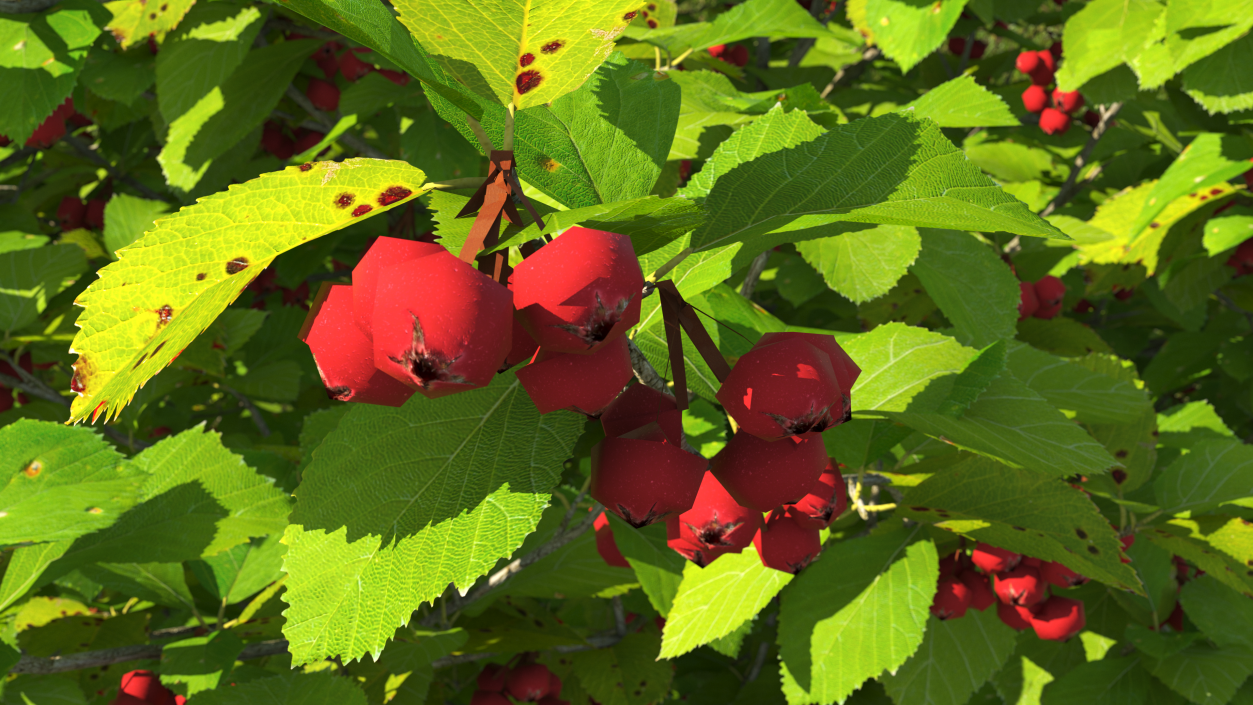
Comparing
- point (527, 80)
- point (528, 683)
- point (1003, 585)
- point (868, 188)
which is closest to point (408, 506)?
point (527, 80)

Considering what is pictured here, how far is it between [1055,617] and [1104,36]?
6.60ft

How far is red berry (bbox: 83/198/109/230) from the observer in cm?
345

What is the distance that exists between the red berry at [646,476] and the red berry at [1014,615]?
61.6 inches

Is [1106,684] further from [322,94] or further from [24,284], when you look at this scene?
[24,284]

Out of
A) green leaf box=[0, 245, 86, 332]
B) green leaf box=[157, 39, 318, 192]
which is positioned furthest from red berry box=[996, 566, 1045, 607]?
green leaf box=[0, 245, 86, 332]

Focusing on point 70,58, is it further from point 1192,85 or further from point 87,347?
point 1192,85

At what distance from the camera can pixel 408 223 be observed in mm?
3219

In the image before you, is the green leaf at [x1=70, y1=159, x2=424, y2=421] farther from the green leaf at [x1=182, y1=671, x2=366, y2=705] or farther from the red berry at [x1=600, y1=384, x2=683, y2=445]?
the green leaf at [x1=182, y1=671, x2=366, y2=705]

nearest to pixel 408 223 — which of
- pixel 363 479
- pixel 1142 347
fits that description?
pixel 363 479

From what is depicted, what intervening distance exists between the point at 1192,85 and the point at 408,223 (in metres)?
2.90

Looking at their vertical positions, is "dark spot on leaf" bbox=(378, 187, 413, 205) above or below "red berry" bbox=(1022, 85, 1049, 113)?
above

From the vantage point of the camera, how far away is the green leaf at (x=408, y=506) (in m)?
0.77

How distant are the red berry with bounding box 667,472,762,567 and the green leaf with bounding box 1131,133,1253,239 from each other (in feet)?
8.62

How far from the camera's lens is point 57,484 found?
1.30 metres
